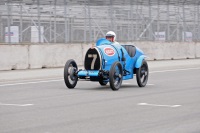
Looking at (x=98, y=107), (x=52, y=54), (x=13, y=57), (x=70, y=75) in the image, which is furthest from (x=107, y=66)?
(x=52, y=54)

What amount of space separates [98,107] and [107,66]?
166 inches

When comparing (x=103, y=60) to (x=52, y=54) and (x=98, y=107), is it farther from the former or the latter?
(x=52, y=54)

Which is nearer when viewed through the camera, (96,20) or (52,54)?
(52,54)

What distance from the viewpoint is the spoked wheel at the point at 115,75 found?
53.6ft

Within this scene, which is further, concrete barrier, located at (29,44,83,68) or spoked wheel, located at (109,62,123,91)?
concrete barrier, located at (29,44,83,68)

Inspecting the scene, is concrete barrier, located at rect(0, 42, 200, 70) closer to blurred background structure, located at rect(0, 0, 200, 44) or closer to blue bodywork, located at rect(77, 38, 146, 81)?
blurred background structure, located at rect(0, 0, 200, 44)

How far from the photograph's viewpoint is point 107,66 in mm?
17047

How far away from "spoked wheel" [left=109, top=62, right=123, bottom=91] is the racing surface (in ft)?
0.69

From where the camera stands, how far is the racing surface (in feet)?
33.5

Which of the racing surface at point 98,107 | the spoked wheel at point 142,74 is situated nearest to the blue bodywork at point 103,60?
the spoked wheel at point 142,74

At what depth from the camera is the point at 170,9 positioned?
114 feet

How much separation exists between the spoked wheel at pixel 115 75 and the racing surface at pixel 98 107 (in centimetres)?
21

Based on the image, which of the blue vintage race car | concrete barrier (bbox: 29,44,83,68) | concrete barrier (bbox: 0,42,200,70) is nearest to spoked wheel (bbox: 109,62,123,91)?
the blue vintage race car

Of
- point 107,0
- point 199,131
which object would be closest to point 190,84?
point 199,131
